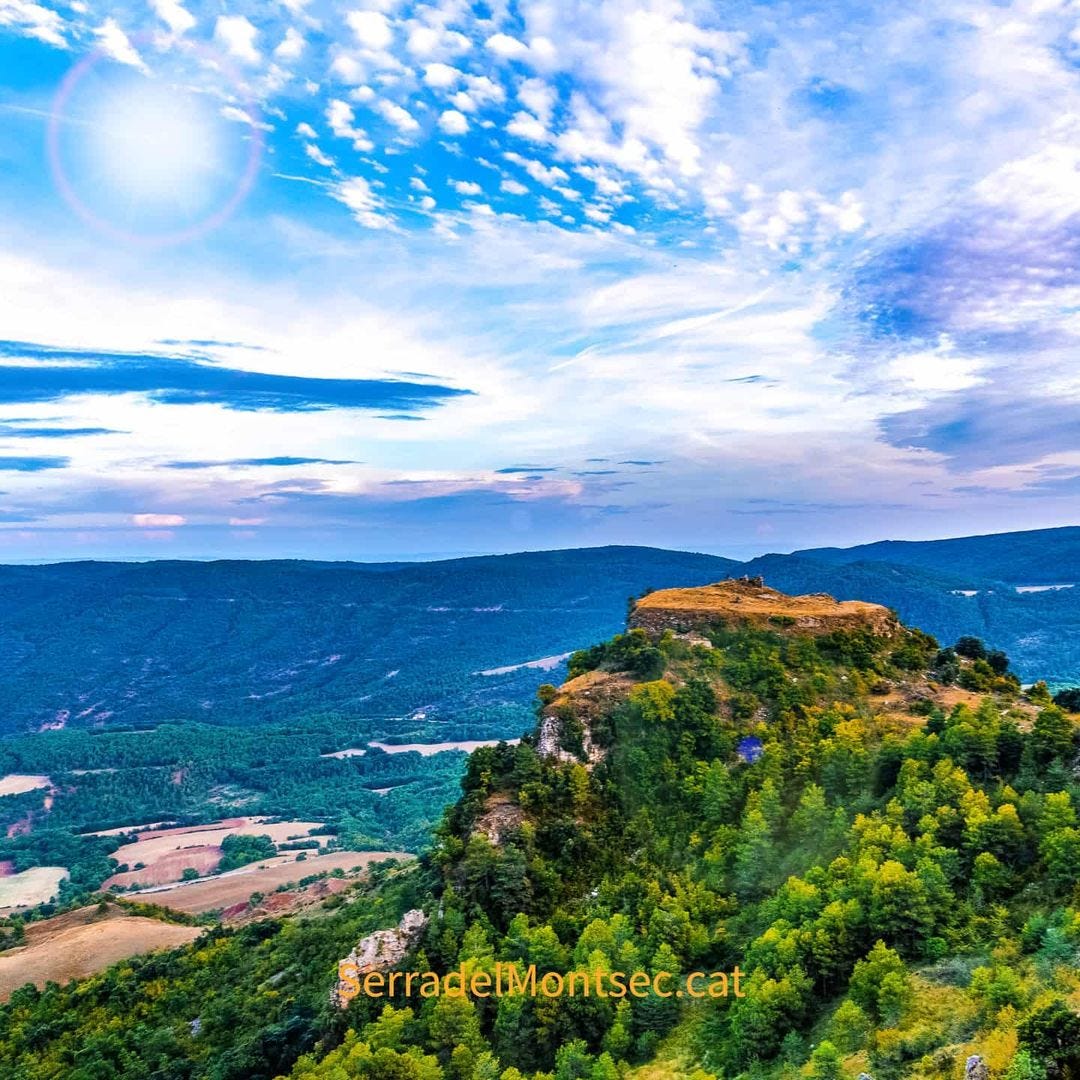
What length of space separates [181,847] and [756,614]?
510 ft

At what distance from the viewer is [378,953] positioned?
52.2 meters

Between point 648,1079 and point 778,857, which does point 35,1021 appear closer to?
point 648,1079

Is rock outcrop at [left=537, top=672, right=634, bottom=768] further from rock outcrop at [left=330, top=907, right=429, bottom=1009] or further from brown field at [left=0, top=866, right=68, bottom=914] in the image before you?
brown field at [left=0, top=866, right=68, bottom=914]

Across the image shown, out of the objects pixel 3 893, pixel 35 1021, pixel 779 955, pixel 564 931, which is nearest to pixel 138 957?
pixel 35 1021

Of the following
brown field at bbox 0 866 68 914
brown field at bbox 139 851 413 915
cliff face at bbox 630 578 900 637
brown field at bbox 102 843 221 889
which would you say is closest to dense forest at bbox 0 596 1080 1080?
cliff face at bbox 630 578 900 637

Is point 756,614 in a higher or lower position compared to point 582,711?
higher

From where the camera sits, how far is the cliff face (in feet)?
254

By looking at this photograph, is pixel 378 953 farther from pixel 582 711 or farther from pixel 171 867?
pixel 171 867

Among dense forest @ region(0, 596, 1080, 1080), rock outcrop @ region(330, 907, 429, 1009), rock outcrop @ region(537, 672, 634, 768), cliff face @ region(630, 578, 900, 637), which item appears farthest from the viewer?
cliff face @ region(630, 578, 900, 637)

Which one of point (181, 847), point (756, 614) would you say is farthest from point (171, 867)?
point (756, 614)

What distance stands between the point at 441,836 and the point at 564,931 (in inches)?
538

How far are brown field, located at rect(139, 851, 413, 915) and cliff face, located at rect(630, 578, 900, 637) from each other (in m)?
81.5

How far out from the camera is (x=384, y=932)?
53.9m

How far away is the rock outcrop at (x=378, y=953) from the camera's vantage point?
50969 mm
